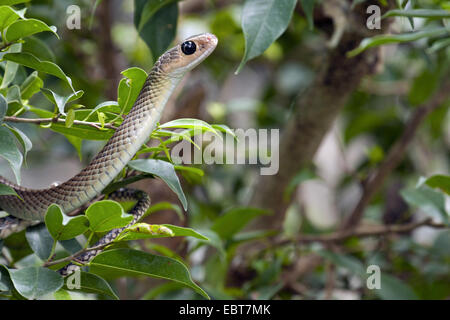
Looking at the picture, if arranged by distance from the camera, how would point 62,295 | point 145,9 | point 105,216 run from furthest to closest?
point 145,9
point 62,295
point 105,216

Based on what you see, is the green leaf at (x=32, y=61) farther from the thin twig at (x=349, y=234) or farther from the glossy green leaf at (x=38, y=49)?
the thin twig at (x=349, y=234)

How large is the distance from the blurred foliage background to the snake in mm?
152

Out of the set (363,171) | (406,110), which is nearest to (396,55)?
(406,110)

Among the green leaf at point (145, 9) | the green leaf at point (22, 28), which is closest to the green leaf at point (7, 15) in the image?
the green leaf at point (22, 28)

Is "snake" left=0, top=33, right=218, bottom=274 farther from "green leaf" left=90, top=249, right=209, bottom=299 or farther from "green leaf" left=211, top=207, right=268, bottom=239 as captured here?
"green leaf" left=211, top=207, right=268, bottom=239

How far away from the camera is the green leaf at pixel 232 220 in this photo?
1312 mm

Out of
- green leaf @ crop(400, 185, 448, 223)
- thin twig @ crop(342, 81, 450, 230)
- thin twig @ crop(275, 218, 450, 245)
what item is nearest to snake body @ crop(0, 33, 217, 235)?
green leaf @ crop(400, 185, 448, 223)

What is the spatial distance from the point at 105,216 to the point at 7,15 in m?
0.35

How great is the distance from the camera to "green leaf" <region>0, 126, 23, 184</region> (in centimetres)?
75

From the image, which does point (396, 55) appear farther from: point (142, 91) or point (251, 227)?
point (142, 91)

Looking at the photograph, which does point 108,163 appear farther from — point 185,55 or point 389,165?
point 389,165

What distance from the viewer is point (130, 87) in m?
0.86

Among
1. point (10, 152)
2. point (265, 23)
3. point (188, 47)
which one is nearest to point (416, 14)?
point (265, 23)

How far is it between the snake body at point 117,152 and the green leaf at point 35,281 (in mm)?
137
